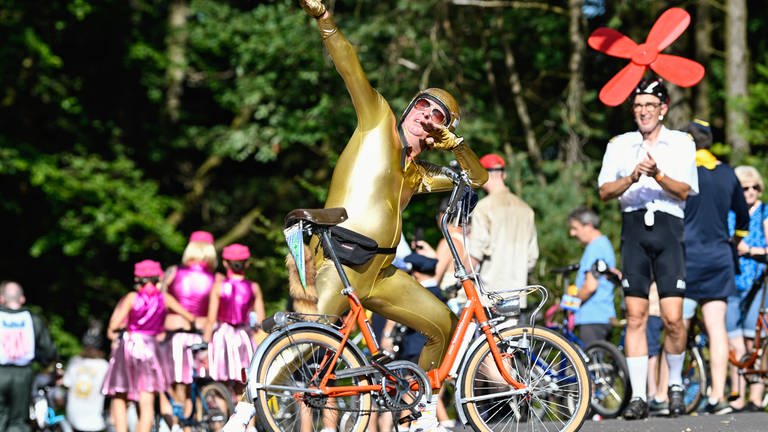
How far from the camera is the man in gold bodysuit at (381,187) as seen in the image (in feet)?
23.2

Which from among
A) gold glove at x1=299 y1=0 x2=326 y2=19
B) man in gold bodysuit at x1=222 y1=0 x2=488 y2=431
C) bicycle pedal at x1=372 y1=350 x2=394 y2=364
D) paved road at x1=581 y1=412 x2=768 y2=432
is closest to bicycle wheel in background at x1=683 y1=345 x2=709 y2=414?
paved road at x1=581 y1=412 x2=768 y2=432

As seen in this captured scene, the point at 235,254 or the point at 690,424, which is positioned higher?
the point at 235,254

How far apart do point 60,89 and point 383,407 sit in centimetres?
1733

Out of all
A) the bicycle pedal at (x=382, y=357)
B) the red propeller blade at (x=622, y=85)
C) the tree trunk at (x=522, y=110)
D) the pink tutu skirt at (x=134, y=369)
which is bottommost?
the bicycle pedal at (x=382, y=357)

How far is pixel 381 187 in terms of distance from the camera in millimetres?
7164

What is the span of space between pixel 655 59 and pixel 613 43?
32 cm

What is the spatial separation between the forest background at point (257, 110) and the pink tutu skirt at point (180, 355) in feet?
13.8

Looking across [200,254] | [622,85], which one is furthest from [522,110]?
[622,85]

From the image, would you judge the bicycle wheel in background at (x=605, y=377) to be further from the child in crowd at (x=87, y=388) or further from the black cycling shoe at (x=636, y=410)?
the child in crowd at (x=87, y=388)

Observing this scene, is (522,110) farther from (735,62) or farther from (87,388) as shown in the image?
(87,388)

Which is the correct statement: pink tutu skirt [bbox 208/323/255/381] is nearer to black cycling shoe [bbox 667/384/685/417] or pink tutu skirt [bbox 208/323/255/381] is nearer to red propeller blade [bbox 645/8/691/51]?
black cycling shoe [bbox 667/384/685/417]

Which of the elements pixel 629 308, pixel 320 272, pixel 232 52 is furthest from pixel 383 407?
pixel 232 52

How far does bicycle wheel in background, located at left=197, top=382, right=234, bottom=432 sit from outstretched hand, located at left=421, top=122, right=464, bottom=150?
4777 millimetres

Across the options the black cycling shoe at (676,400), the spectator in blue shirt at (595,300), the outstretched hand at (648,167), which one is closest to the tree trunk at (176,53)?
the spectator in blue shirt at (595,300)
